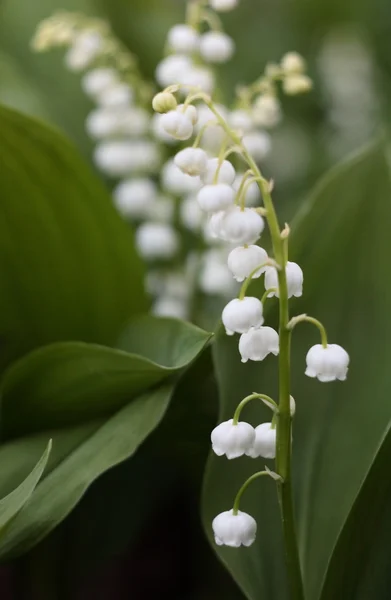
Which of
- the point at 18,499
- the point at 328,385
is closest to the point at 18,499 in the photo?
the point at 18,499

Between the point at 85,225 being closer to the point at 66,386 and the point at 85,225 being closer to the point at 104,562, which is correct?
the point at 66,386

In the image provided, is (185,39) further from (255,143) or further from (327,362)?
(327,362)

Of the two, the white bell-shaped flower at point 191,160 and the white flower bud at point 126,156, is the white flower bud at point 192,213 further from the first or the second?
the white bell-shaped flower at point 191,160

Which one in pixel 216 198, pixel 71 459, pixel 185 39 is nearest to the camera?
pixel 216 198

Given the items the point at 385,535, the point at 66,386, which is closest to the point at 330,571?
the point at 385,535

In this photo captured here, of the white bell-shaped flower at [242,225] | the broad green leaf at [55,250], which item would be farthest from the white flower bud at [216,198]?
the broad green leaf at [55,250]

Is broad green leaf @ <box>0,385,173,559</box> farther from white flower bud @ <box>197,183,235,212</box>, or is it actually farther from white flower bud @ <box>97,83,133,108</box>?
white flower bud @ <box>97,83,133,108</box>
